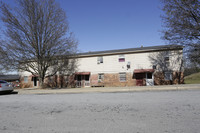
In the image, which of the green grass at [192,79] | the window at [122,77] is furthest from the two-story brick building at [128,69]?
the green grass at [192,79]

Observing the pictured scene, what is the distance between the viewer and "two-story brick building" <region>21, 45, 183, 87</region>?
18516 mm

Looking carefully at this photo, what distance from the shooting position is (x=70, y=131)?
3.21 meters

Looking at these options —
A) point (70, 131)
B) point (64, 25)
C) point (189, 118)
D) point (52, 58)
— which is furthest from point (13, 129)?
point (64, 25)

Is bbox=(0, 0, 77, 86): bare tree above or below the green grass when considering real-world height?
above

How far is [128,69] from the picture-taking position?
19.8 metres

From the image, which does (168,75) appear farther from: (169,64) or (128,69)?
(128,69)

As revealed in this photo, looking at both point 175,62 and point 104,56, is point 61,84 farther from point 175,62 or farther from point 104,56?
point 175,62

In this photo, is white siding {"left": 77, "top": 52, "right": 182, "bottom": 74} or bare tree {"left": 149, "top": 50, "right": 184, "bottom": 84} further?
white siding {"left": 77, "top": 52, "right": 182, "bottom": 74}

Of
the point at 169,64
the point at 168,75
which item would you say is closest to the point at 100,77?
the point at 168,75

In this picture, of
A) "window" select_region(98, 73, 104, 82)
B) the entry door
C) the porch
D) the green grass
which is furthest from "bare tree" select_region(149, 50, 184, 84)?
the porch

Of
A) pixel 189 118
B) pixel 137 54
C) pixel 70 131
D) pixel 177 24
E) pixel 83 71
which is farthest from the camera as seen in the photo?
pixel 83 71

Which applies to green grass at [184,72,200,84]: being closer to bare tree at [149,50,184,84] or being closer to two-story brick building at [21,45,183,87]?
bare tree at [149,50,184,84]

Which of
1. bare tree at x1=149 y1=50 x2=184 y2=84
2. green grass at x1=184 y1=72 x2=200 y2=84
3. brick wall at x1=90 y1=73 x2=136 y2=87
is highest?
bare tree at x1=149 y1=50 x2=184 y2=84

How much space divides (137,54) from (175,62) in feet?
18.2
